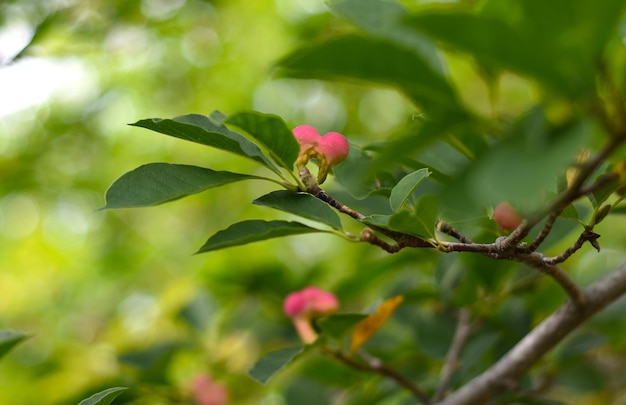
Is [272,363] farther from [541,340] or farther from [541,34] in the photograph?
[541,34]

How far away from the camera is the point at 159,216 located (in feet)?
9.60

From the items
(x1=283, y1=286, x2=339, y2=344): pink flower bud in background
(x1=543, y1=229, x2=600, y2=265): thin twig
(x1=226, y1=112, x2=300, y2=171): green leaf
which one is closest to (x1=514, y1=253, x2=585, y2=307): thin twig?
(x1=543, y1=229, x2=600, y2=265): thin twig

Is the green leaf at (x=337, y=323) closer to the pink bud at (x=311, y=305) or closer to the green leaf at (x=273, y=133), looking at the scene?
the pink bud at (x=311, y=305)

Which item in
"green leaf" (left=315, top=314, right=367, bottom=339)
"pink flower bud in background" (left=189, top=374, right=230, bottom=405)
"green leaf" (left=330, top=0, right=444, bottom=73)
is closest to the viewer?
"green leaf" (left=330, top=0, right=444, bottom=73)

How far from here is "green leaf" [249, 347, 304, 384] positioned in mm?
767

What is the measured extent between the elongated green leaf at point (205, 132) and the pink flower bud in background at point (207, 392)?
69cm

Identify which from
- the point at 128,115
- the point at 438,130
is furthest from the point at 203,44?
the point at 438,130

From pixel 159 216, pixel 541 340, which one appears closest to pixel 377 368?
pixel 541 340

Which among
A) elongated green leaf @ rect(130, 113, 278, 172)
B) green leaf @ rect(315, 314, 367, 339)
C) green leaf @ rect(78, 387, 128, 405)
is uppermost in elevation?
elongated green leaf @ rect(130, 113, 278, 172)

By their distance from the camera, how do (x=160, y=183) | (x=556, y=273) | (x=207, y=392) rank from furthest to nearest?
(x=207, y=392)
(x=556, y=273)
(x=160, y=183)

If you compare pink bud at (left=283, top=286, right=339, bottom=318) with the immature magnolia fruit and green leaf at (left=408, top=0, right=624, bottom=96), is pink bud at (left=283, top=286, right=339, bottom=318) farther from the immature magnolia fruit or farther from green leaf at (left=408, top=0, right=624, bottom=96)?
green leaf at (left=408, top=0, right=624, bottom=96)

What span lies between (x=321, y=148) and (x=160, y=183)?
15 cm

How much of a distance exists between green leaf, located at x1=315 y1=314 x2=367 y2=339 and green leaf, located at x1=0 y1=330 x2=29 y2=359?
0.35 meters

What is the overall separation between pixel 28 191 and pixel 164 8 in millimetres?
686
